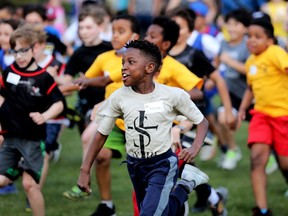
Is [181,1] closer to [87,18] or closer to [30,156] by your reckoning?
[87,18]

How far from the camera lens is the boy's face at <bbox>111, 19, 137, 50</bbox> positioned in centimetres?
836

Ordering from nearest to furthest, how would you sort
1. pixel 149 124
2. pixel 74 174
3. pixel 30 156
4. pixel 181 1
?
pixel 149 124 → pixel 30 156 → pixel 74 174 → pixel 181 1

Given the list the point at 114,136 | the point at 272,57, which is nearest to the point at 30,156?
the point at 114,136

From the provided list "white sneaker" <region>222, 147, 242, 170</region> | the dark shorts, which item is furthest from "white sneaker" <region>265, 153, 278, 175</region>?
the dark shorts

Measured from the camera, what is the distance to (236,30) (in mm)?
11852

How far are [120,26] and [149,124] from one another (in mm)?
2060

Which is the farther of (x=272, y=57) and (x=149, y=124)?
(x=272, y=57)

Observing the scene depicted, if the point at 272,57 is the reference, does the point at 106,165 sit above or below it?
below

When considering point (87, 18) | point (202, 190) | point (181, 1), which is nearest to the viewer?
point (202, 190)

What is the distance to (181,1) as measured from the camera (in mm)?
14875

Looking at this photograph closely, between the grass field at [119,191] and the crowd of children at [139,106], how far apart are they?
0.65 feet

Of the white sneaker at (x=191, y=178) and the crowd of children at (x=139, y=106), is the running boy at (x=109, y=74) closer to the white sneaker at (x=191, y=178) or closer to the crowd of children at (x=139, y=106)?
the crowd of children at (x=139, y=106)

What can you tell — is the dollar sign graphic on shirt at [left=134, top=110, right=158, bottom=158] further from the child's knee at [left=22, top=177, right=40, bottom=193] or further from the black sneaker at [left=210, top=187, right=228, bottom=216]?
the black sneaker at [left=210, top=187, right=228, bottom=216]

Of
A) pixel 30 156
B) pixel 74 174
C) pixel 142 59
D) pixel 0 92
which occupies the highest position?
pixel 142 59
